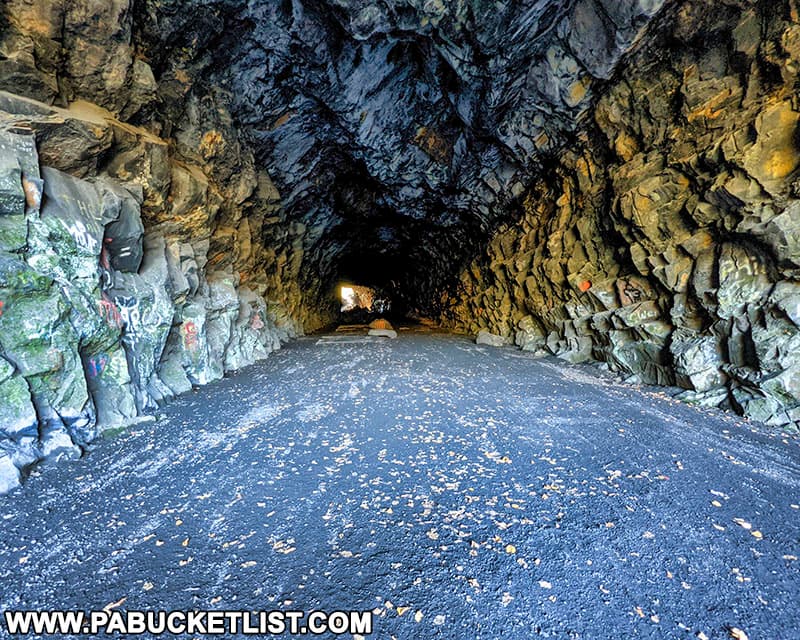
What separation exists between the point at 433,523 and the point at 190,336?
658cm

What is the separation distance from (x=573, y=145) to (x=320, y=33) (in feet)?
28.7

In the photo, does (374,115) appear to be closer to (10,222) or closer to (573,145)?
(573,145)

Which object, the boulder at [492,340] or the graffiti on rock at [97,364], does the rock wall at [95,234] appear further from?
the boulder at [492,340]

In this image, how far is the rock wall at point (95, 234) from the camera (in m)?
3.79

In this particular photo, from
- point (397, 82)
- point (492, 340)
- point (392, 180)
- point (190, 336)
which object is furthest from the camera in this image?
point (392, 180)

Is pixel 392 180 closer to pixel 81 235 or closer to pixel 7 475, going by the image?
pixel 81 235

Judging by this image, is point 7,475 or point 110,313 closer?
point 7,475

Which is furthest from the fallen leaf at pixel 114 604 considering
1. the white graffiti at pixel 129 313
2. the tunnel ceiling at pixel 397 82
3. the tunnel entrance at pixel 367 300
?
the tunnel entrance at pixel 367 300

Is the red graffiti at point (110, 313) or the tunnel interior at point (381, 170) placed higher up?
A: the tunnel interior at point (381, 170)

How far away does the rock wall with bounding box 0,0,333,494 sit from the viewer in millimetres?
3791

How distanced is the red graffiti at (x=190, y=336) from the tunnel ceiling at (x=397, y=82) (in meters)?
5.16

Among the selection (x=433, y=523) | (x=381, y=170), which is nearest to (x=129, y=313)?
(x=433, y=523)

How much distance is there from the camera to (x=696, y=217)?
23.4ft

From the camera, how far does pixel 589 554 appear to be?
2453 mm
